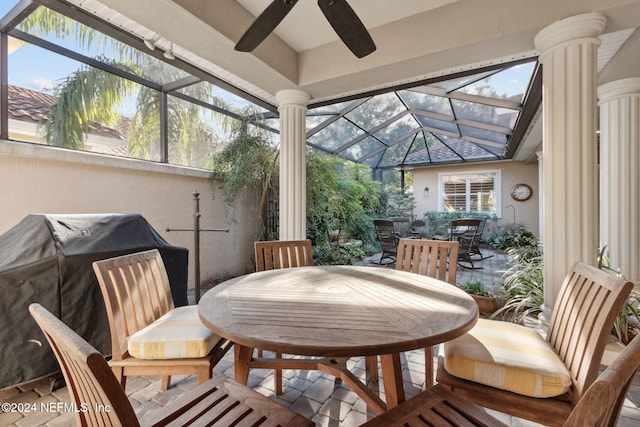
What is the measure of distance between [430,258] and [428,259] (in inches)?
0.7

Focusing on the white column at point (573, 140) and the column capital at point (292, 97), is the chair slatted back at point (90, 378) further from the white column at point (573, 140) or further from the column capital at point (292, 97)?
the column capital at point (292, 97)

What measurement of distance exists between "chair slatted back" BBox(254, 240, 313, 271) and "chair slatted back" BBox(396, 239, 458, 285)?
32.5 inches

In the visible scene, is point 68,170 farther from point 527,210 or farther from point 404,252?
point 527,210

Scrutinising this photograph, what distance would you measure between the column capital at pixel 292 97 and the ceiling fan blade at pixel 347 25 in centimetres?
145

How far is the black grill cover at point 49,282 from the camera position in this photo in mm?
1658

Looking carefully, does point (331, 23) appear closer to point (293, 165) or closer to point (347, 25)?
point (347, 25)

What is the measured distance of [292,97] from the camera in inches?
130

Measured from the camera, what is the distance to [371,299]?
4.65 ft

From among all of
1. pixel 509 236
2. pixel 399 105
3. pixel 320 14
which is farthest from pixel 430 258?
pixel 509 236

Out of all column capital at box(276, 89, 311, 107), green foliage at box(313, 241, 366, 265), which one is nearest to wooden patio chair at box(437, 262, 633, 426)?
column capital at box(276, 89, 311, 107)

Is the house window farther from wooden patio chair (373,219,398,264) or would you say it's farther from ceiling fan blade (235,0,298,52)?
ceiling fan blade (235,0,298,52)

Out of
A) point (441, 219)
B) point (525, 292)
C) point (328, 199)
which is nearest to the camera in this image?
point (525, 292)

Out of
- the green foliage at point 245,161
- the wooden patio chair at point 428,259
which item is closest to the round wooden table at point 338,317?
the wooden patio chair at point 428,259

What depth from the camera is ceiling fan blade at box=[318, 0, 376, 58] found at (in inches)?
60.8
